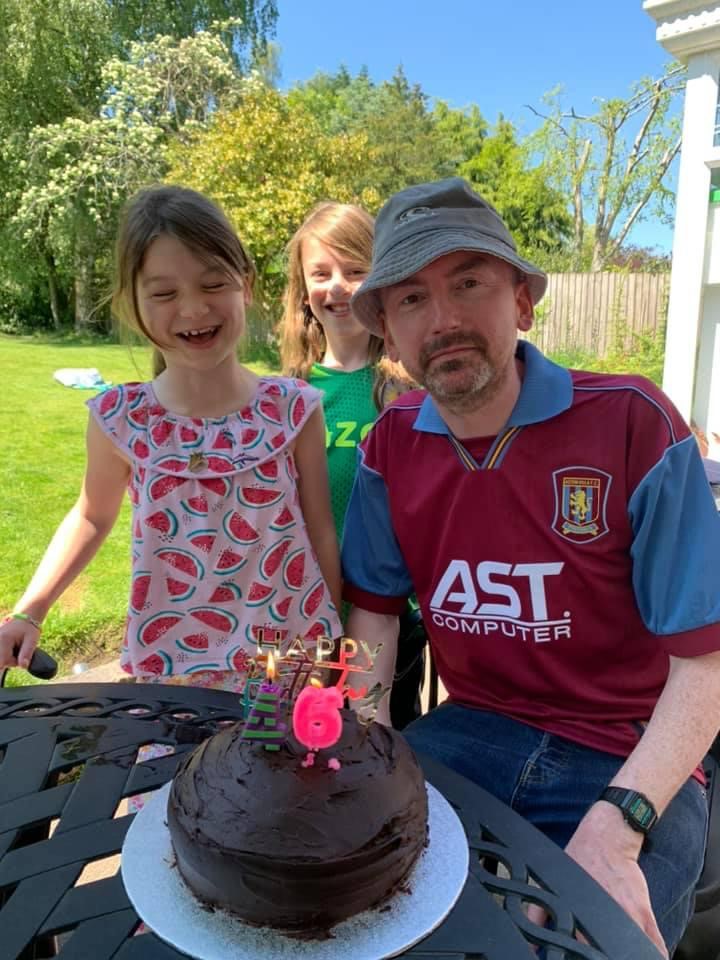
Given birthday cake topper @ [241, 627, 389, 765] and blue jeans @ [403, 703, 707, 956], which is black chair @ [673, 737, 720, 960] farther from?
birthday cake topper @ [241, 627, 389, 765]

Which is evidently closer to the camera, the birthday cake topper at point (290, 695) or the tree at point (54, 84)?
the birthday cake topper at point (290, 695)

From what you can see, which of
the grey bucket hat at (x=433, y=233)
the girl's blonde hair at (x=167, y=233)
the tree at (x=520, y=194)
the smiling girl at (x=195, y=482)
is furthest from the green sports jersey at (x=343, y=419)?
the tree at (x=520, y=194)

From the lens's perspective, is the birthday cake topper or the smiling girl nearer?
the birthday cake topper

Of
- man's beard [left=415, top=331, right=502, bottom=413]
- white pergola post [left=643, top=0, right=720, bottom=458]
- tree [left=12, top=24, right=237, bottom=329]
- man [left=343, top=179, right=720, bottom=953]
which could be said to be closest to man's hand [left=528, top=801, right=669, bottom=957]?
man [left=343, top=179, right=720, bottom=953]

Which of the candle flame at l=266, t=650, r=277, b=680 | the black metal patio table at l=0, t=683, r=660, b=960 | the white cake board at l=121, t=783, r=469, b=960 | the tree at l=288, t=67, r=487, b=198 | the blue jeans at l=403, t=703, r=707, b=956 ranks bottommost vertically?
the blue jeans at l=403, t=703, r=707, b=956

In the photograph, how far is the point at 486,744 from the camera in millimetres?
1640

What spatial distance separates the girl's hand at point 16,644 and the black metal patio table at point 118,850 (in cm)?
12

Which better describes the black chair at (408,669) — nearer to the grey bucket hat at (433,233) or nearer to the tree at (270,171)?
the grey bucket hat at (433,233)

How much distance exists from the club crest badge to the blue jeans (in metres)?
0.44

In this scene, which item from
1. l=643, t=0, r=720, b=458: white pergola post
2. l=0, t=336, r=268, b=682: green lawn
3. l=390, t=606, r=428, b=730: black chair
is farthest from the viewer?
l=643, t=0, r=720, b=458: white pergola post

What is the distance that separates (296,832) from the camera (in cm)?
87

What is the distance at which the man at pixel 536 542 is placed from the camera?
1.46 metres

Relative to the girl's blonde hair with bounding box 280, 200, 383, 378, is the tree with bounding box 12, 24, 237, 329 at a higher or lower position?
higher

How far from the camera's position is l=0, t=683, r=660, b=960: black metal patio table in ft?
3.16
